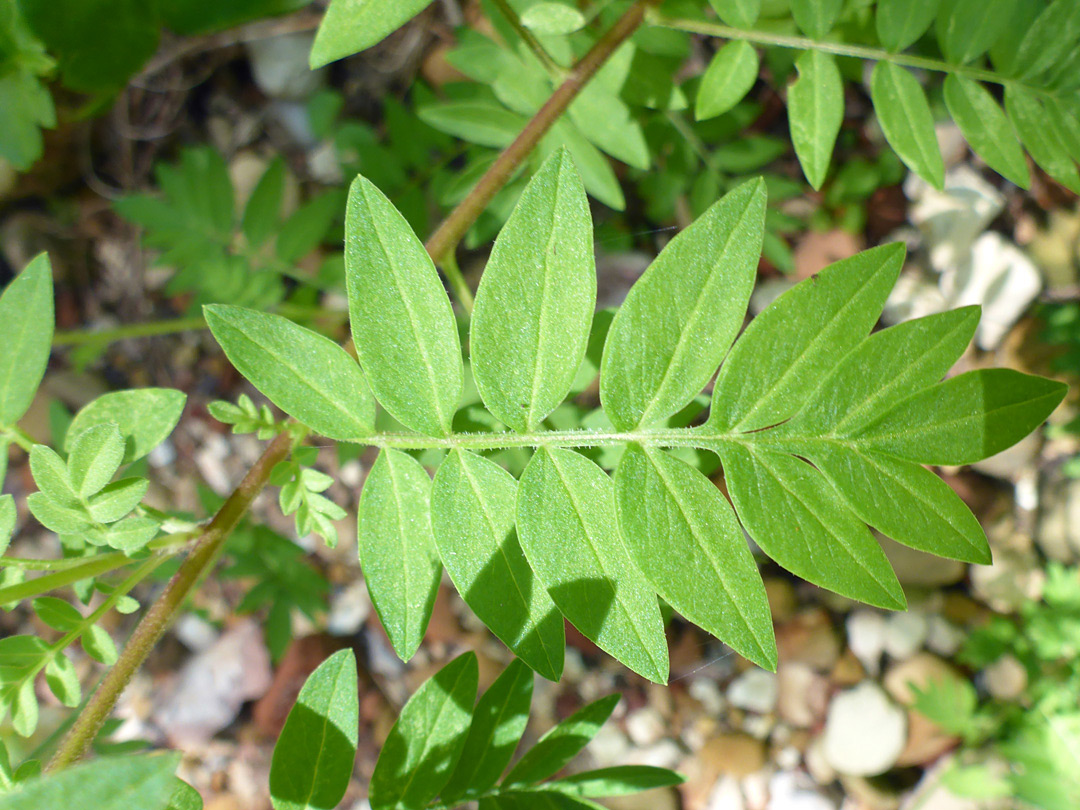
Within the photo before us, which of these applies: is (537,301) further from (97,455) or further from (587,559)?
(97,455)

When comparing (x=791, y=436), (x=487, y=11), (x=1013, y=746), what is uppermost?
(x=487, y=11)

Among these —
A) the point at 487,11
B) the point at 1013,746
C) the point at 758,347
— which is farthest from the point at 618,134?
A: the point at 1013,746

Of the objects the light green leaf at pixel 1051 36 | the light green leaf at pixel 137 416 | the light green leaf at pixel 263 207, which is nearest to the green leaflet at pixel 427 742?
the light green leaf at pixel 137 416

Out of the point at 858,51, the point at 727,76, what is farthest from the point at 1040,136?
the point at 727,76

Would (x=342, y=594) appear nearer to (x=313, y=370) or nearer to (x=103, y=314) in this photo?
(x=103, y=314)

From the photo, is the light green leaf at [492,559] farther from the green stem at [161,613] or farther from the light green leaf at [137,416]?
the light green leaf at [137,416]
